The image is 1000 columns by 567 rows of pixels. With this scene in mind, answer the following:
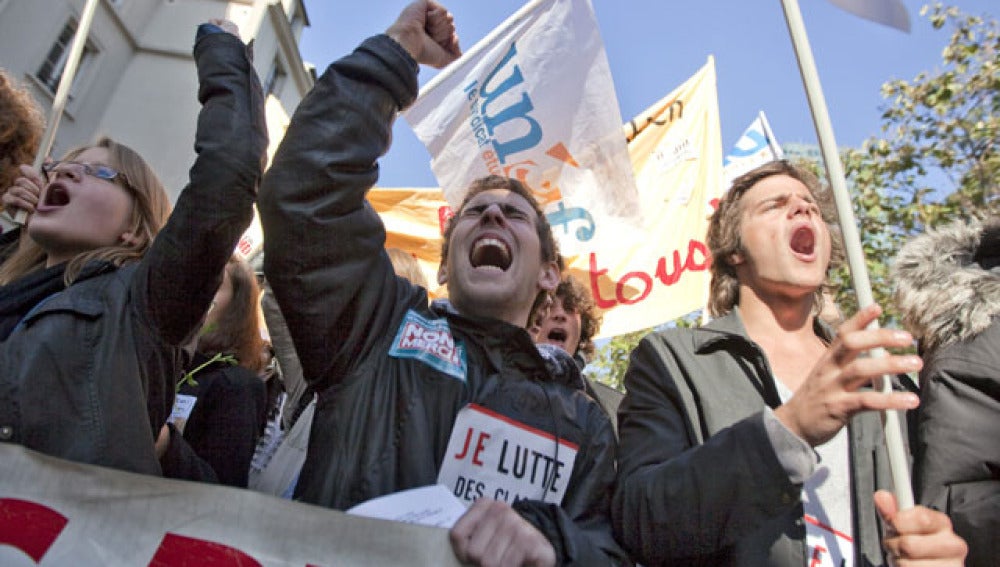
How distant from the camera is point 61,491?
4.17 ft

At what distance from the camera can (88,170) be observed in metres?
2.02

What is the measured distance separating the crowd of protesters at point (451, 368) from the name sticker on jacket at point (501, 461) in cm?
1

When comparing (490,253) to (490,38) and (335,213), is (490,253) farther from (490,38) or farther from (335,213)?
(490,38)

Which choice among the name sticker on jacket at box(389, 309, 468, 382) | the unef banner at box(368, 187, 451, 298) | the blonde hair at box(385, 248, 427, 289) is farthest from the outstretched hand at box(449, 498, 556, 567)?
the unef banner at box(368, 187, 451, 298)

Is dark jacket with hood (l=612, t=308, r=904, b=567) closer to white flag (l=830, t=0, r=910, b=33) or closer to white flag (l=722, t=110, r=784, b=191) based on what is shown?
white flag (l=830, t=0, r=910, b=33)

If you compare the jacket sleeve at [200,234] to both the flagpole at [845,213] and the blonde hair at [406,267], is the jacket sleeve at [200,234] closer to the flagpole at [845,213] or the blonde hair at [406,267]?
the flagpole at [845,213]

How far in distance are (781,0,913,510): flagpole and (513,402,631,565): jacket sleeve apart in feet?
1.81

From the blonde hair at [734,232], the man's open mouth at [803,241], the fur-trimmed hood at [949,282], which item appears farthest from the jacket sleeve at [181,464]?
the fur-trimmed hood at [949,282]

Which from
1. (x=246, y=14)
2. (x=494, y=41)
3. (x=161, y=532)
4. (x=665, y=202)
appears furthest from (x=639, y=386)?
(x=246, y=14)

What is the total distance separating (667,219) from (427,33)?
365cm

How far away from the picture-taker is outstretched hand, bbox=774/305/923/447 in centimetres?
132

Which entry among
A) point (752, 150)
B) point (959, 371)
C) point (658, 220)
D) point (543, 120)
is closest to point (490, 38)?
point (543, 120)

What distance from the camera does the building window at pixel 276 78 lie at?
20.5 m

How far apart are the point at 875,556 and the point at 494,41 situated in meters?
3.73
